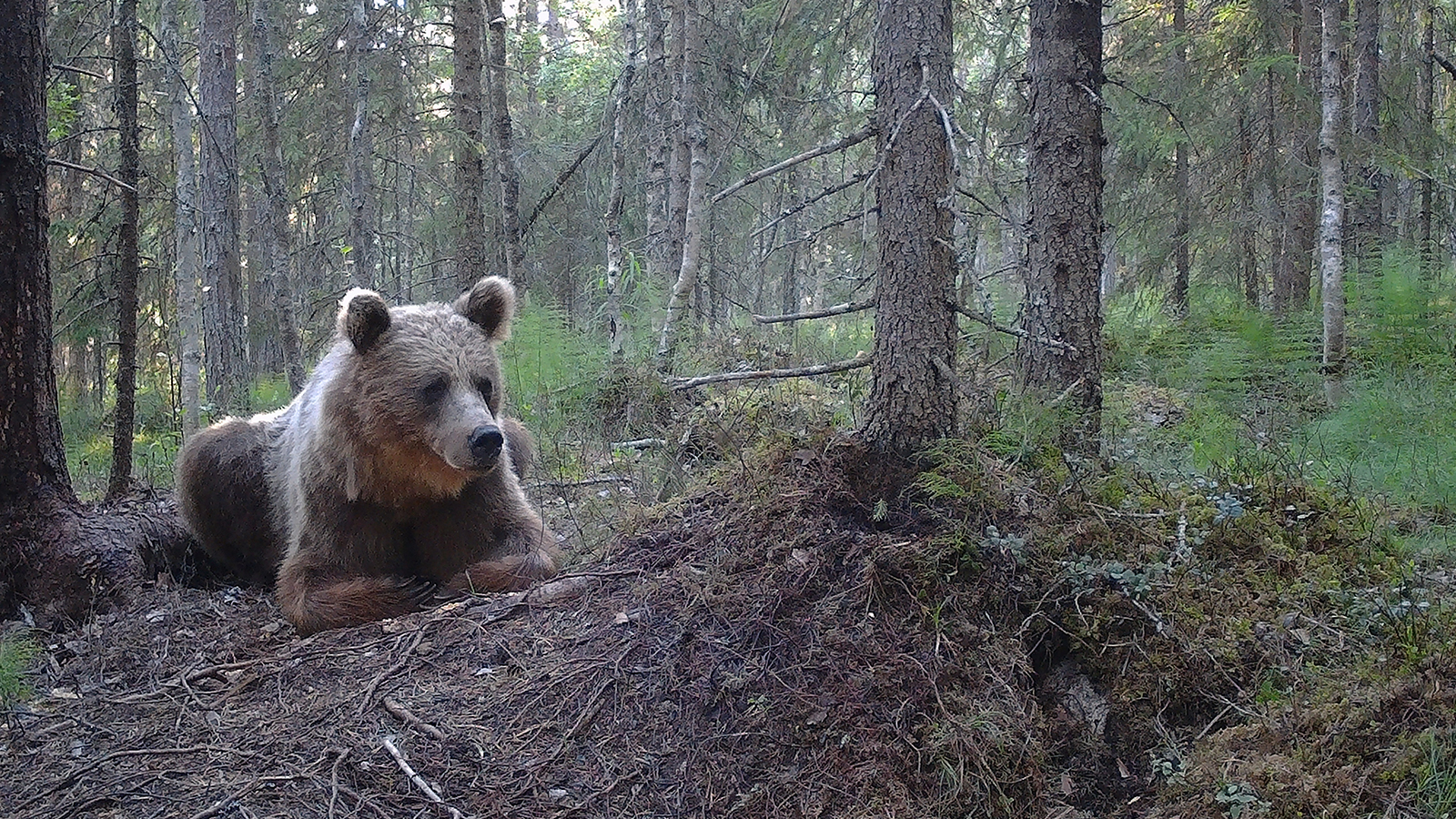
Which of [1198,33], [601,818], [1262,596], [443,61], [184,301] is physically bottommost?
[601,818]

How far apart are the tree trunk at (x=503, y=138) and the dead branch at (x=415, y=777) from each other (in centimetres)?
903

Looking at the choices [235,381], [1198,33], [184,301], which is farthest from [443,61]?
[1198,33]

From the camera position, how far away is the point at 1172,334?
12.3 meters

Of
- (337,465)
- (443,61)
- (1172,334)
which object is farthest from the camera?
(443,61)

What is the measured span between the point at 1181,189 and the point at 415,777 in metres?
12.6

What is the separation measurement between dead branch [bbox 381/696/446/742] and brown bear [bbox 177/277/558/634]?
1143 mm

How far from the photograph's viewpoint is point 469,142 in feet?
33.3

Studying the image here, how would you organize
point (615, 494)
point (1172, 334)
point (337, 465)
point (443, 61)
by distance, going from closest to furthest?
point (337, 465), point (615, 494), point (1172, 334), point (443, 61)

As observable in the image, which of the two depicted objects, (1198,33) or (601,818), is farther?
(1198,33)

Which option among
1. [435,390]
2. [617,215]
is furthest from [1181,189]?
[435,390]

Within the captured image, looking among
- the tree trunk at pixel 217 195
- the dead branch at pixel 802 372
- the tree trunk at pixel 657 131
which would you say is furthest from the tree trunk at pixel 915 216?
the tree trunk at pixel 217 195

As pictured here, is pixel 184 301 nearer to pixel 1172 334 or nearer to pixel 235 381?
pixel 235 381

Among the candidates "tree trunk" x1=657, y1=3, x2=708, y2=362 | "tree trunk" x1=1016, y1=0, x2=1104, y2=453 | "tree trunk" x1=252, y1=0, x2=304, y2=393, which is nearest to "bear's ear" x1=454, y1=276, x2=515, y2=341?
"tree trunk" x1=1016, y1=0, x2=1104, y2=453

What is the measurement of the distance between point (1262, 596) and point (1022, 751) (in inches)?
53.1
